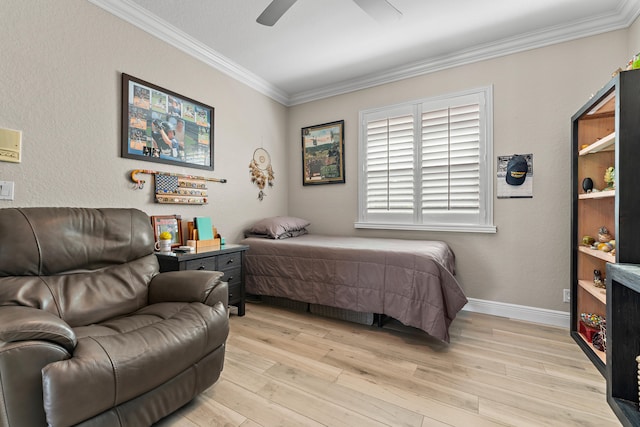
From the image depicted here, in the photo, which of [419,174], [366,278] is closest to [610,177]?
[419,174]

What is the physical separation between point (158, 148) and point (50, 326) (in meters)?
1.86

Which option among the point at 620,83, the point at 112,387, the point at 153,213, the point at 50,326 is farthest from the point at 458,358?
the point at 153,213

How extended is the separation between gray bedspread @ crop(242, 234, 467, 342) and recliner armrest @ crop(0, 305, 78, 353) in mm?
1816

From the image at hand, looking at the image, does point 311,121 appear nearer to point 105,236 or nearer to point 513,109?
point 513,109

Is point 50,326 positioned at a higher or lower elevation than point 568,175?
lower

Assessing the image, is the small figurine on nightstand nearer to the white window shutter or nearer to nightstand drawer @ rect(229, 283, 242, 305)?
the white window shutter

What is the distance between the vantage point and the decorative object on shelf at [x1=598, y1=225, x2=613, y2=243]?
79.9 inches

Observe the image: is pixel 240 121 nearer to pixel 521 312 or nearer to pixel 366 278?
pixel 366 278

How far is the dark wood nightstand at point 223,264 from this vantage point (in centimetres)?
224

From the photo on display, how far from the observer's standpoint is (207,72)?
301 centimetres

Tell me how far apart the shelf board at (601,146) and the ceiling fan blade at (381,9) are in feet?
5.16

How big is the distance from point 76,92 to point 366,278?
2623mm

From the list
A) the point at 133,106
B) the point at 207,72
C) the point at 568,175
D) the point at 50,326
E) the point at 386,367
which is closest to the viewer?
the point at 50,326

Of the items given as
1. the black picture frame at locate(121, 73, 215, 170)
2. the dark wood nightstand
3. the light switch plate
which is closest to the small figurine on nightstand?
the dark wood nightstand
